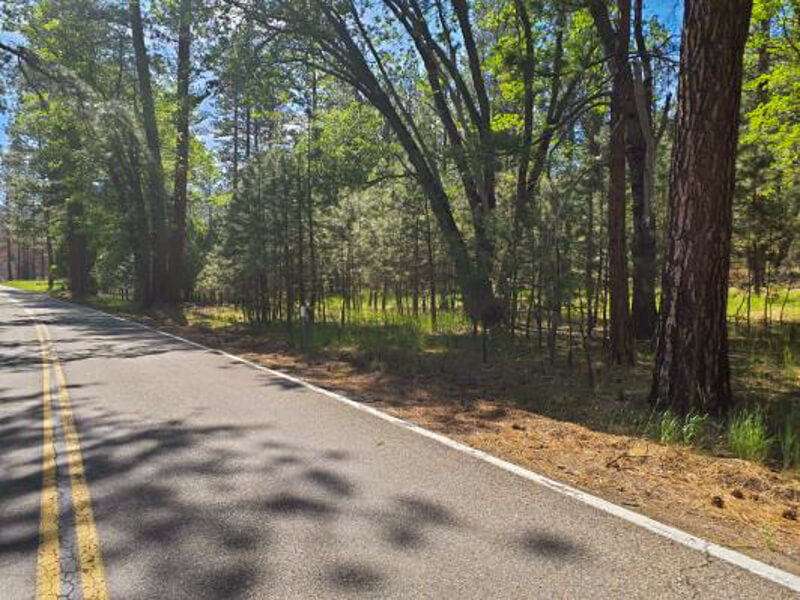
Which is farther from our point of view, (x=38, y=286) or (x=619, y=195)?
(x=38, y=286)

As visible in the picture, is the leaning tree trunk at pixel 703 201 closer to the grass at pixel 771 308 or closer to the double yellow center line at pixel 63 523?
the double yellow center line at pixel 63 523

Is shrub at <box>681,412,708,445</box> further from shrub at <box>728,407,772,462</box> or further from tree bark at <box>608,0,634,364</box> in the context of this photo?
tree bark at <box>608,0,634,364</box>

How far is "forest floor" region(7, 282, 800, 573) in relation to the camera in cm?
439

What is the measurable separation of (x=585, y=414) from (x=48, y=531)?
6112 millimetres

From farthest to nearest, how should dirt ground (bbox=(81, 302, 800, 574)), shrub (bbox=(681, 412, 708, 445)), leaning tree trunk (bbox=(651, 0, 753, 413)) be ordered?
leaning tree trunk (bbox=(651, 0, 753, 413)) < shrub (bbox=(681, 412, 708, 445)) < dirt ground (bbox=(81, 302, 800, 574))

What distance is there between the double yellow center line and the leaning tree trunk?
20.1ft

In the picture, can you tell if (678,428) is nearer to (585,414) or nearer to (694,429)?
(694,429)

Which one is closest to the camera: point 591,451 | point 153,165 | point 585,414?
point 591,451

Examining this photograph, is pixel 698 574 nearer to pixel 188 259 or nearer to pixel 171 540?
pixel 171 540

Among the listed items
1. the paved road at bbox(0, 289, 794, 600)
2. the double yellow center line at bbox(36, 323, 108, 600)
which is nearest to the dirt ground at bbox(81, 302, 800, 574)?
A: the paved road at bbox(0, 289, 794, 600)

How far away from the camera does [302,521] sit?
4.09 meters

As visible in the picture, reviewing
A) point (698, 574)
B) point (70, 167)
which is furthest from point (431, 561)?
point (70, 167)

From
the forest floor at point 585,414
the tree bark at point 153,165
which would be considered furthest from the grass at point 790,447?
the tree bark at point 153,165

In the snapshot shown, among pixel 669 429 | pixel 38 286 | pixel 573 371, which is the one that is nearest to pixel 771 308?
pixel 573 371
